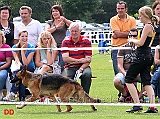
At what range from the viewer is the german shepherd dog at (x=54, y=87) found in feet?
31.6

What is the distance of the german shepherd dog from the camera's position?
9.63m

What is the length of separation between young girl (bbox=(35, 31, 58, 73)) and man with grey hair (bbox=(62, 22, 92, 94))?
25cm

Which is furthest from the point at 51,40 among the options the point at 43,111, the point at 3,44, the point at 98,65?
the point at 98,65

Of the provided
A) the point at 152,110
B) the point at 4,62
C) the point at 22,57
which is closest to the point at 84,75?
the point at 22,57

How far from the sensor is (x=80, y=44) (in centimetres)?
1083

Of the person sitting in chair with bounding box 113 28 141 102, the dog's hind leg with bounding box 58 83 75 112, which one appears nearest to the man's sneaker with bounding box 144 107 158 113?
the dog's hind leg with bounding box 58 83 75 112

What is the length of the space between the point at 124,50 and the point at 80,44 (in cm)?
84

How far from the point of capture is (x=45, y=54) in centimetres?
1114

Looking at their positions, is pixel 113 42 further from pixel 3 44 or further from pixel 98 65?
pixel 98 65

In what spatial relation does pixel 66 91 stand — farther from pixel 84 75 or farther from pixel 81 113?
pixel 84 75

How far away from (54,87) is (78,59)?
1244 millimetres

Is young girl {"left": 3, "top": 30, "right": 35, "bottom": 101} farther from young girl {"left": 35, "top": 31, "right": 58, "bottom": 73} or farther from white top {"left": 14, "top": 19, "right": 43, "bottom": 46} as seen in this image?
white top {"left": 14, "top": 19, "right": 43, "bottom": 46}

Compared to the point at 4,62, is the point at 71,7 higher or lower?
higher

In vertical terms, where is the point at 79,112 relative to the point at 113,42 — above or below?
below
